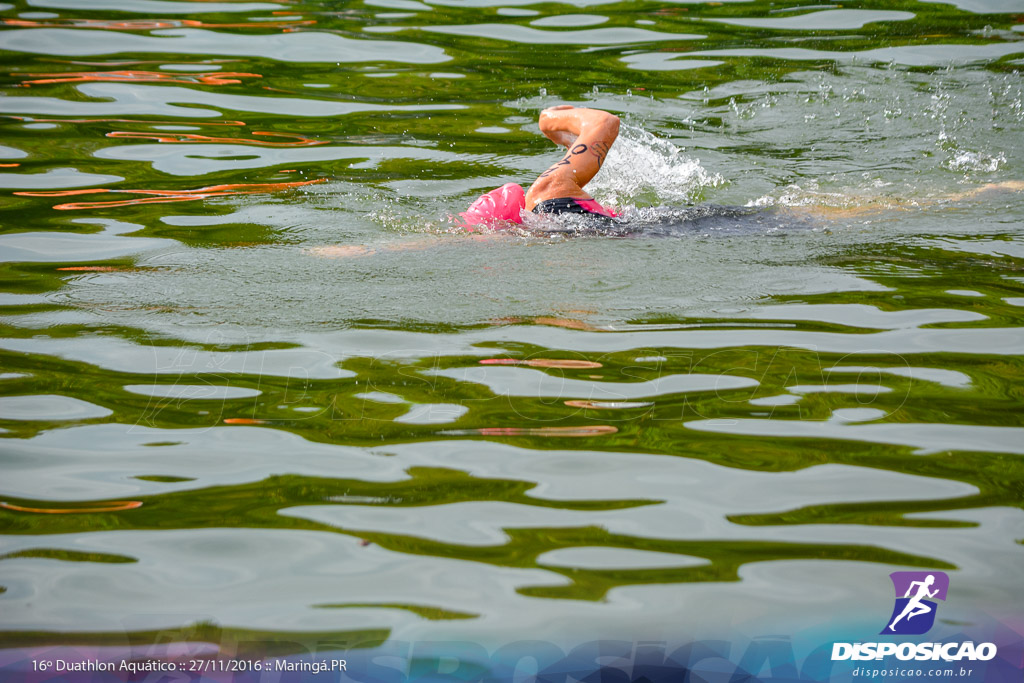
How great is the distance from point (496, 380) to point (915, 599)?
5.73ft

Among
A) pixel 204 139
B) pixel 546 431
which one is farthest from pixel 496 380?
pixel 204 139

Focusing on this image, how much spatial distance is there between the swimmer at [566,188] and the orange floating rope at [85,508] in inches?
112

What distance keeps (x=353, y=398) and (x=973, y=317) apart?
2875mm

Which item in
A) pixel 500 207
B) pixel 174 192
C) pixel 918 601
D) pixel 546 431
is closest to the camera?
pixel 918 601

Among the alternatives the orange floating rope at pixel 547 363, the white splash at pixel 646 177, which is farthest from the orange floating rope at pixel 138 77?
the orange floating rope at pixel 547 363

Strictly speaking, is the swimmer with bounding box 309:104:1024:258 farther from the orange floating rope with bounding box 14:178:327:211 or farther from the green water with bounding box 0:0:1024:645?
the orange floating rope with bounding box 14:178:327:211

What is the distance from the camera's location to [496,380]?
141 inches

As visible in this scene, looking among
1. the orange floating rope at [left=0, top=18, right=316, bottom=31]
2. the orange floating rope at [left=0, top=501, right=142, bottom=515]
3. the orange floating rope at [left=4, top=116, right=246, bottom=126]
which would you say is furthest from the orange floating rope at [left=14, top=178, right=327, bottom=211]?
the orange floating rope at [left=0, top=18, right=316, bottom=31]

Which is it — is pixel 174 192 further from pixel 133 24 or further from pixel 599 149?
pixel 133 24

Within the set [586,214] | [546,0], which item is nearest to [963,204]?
[586,214]

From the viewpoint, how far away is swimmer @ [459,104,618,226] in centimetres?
527

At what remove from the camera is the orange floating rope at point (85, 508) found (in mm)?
2910

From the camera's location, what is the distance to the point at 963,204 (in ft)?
18.4

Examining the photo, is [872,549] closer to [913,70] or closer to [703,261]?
[703,261]
